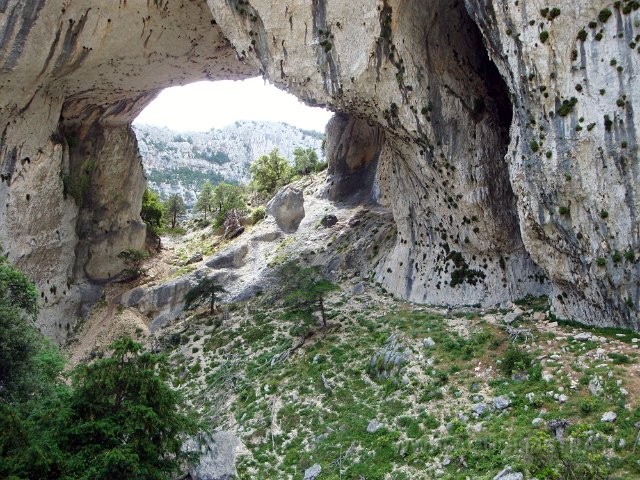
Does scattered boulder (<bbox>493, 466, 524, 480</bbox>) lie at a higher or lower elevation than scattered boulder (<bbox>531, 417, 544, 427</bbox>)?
lower

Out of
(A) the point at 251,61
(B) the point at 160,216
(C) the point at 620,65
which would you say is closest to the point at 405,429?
(C) the point at 620,65

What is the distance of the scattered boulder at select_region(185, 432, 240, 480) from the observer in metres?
15.4

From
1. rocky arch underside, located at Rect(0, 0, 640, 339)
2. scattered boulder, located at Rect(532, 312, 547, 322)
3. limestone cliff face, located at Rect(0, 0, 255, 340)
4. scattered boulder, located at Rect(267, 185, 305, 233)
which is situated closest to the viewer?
rocky arch underside, located at Rect(0, 0, 640, 339)

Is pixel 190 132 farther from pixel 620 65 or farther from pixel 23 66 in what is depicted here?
pixel 620 65

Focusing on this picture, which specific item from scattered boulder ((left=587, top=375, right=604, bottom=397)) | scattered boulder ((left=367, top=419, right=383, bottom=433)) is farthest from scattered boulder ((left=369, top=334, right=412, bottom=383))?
scattered boulder ((left=587, top=375, right=604, bottom=397))

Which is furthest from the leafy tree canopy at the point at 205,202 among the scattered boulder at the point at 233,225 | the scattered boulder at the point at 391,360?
the scattered boulder at the point at 391,360

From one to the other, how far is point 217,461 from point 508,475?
27.0 feet

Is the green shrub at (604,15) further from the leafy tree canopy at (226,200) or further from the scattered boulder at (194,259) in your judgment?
the leafy tree canopy at (226,200)

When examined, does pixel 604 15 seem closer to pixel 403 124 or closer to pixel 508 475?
pixel 403 124

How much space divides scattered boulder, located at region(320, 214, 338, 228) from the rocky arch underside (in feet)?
11.6

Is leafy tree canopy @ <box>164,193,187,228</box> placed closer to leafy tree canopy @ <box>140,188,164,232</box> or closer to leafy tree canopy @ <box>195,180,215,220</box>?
leafy tree canopy @ <box>195,180,215,220</box>

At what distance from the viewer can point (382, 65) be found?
22344 mm

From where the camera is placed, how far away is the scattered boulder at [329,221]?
3491cm

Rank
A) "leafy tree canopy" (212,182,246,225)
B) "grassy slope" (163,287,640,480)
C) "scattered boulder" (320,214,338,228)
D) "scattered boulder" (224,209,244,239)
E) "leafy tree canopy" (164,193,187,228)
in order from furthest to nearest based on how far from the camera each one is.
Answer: "leafy tree canopy" (164,193,187,228) → "leafy tree canopy" (212,182,246,225) → "scattered boulder" (224,209,244,239) → "scattered boulder" (320,214,338,228) → "grassy slope" (163,287,640,480)
